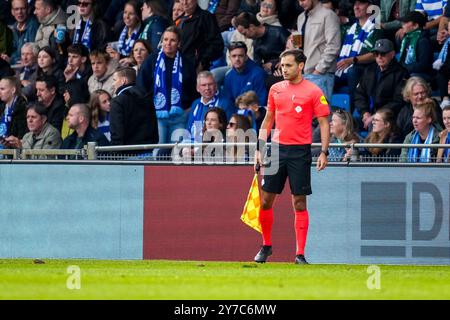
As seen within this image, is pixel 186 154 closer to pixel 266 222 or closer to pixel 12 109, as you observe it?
pixel 266 222

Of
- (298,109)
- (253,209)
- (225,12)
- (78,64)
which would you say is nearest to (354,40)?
(225,12)

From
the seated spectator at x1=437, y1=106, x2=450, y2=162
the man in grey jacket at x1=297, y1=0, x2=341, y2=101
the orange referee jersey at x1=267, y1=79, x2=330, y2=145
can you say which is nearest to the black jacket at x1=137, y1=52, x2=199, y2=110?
the man in grey jacket at x1=297, y1=0, x2=341, y2=101

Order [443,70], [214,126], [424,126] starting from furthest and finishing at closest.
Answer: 1. [443,70]
2. [214,126]
3. [424,126]

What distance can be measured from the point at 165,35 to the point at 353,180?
4.52 meters

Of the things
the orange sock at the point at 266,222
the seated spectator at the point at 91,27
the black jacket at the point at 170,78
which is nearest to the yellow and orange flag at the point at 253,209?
the orange sock at the point at 266,222

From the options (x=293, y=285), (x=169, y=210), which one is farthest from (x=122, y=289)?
(x=169, y=210)

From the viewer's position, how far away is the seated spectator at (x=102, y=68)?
20.2m

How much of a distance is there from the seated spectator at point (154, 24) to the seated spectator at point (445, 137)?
18.5ft

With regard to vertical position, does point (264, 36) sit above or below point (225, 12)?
below

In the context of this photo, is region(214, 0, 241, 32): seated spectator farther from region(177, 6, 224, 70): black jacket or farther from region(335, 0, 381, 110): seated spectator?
region(335, 0, 381, 110): seated spectator

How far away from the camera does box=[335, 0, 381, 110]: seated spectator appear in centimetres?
1852

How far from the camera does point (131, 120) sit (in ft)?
58.6

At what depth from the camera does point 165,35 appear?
18.9 m

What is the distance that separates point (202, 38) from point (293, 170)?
620 centimetres
